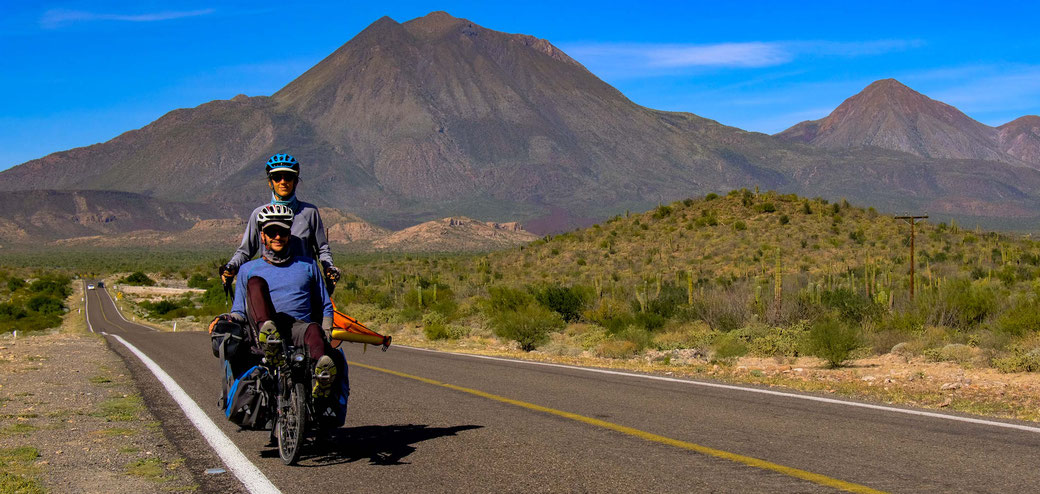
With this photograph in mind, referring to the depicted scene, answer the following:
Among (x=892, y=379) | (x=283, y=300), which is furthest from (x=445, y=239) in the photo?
(x=283, y=300)

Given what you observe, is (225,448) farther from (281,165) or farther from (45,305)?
(45,305)

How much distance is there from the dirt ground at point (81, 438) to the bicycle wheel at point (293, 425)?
709 millimetres

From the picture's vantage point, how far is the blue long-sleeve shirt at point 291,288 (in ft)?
24.4

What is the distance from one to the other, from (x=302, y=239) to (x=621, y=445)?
125 inches

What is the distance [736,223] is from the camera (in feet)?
201

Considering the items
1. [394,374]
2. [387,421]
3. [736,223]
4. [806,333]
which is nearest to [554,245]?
[736,223]

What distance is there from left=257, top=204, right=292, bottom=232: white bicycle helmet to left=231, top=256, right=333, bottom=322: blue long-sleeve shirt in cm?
28

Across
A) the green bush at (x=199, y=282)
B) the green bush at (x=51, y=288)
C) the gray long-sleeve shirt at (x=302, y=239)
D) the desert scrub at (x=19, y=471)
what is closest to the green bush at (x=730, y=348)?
the gray long-sleeve shirt at (x=302, y=239)

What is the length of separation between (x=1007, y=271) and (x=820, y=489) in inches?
1485

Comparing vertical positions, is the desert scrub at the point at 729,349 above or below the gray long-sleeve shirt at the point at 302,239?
below

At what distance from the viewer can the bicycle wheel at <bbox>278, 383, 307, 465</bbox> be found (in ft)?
23.1

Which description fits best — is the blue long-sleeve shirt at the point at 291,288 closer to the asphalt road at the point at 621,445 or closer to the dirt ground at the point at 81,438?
the asphalt road at the point at 621,445

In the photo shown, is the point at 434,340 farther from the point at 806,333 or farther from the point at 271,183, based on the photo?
the point at 271,183

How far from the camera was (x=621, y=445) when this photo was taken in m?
8.04
